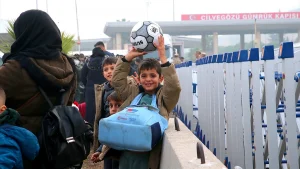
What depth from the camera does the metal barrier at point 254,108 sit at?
128 inches

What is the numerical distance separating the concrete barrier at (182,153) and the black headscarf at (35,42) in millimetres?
909

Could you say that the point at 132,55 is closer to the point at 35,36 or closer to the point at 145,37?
the point at 145,37

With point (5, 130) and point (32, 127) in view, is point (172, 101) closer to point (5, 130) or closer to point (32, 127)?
point (32, 127)

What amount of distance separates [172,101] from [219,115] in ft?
4.60

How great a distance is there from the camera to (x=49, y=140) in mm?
3129

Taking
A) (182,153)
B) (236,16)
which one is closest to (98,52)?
(182,153)

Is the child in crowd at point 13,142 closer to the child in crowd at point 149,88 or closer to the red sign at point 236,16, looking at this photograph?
the child in crowd at point 149,88

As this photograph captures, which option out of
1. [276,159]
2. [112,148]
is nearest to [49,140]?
[112,148]

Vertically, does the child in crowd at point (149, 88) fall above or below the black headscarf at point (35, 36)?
below

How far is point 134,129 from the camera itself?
3.49 meters

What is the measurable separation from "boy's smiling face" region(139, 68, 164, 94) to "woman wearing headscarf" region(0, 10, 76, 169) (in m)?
0.83

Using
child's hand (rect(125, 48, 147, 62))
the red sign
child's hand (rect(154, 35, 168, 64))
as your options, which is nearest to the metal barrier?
child's hand (rect(154, 35, 168, 64))

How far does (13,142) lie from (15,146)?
27 millimetres

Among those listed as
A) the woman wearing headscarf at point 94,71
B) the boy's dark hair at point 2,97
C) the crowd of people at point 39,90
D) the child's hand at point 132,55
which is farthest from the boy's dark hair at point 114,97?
the woman wearing headscarf at point 94,71
